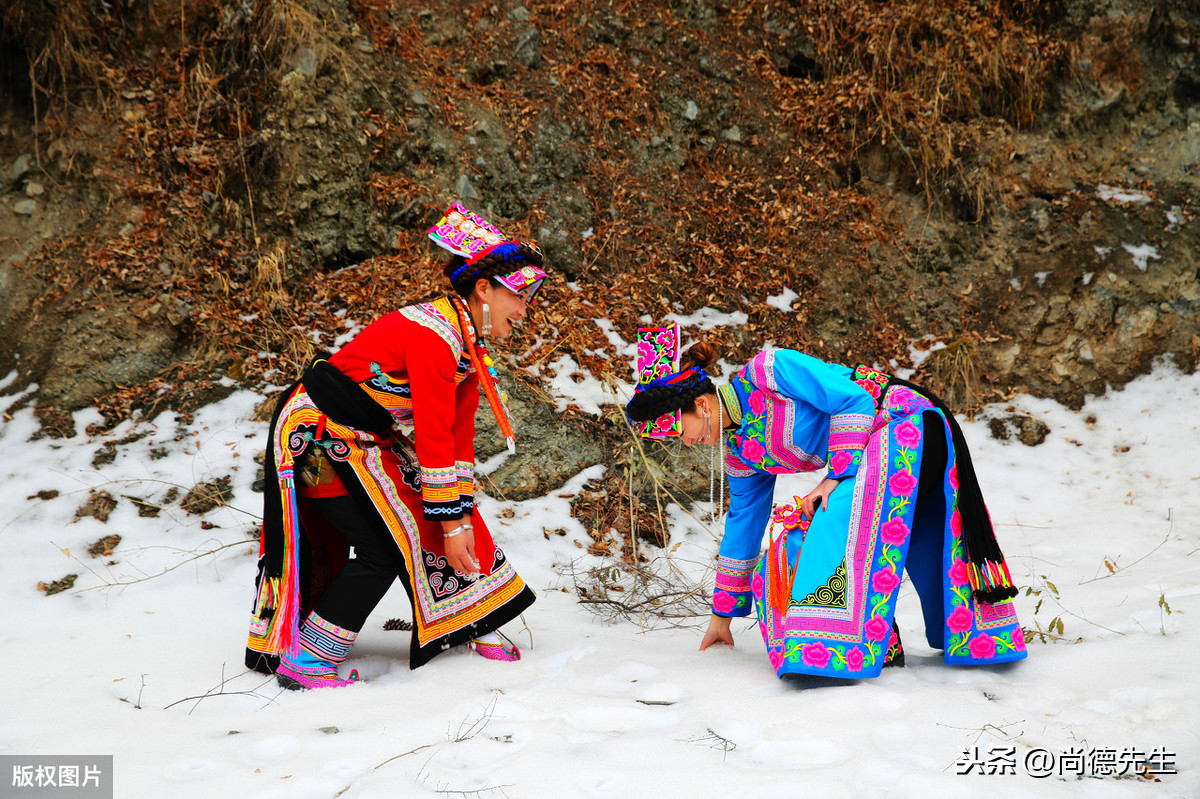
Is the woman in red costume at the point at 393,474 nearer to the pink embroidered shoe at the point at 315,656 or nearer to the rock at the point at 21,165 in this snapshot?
the pink embroidered shoe at the point at 315,656

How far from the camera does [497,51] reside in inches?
238

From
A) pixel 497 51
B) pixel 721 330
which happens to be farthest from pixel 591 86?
pixel 721 330

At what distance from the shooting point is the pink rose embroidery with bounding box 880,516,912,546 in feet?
8.27

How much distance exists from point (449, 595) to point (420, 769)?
0.79 metres

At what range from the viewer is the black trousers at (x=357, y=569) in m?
2.64

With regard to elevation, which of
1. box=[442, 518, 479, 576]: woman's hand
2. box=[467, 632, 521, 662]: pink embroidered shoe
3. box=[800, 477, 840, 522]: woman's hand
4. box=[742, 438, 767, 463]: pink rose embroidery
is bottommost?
box=[467, 632, 521, 662]: pink embroidered shoe

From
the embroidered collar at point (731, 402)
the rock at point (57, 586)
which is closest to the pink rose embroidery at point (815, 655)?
the embroidered collar at point (731, 402)

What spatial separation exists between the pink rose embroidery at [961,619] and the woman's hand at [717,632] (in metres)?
0.75

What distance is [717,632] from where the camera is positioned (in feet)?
9.71

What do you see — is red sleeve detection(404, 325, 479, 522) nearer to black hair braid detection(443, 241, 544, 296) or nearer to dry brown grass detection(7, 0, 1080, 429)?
black hair braid detection(443, 241, 544, 296)

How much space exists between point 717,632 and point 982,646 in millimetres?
870

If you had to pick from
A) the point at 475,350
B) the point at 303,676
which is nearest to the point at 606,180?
the point at 475,350

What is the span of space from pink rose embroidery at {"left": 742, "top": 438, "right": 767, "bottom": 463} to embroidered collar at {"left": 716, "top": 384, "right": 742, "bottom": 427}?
8cm

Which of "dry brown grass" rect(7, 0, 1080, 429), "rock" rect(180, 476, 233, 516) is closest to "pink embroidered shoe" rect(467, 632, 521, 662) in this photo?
"rock" rect(180, 476, 233, 516)
